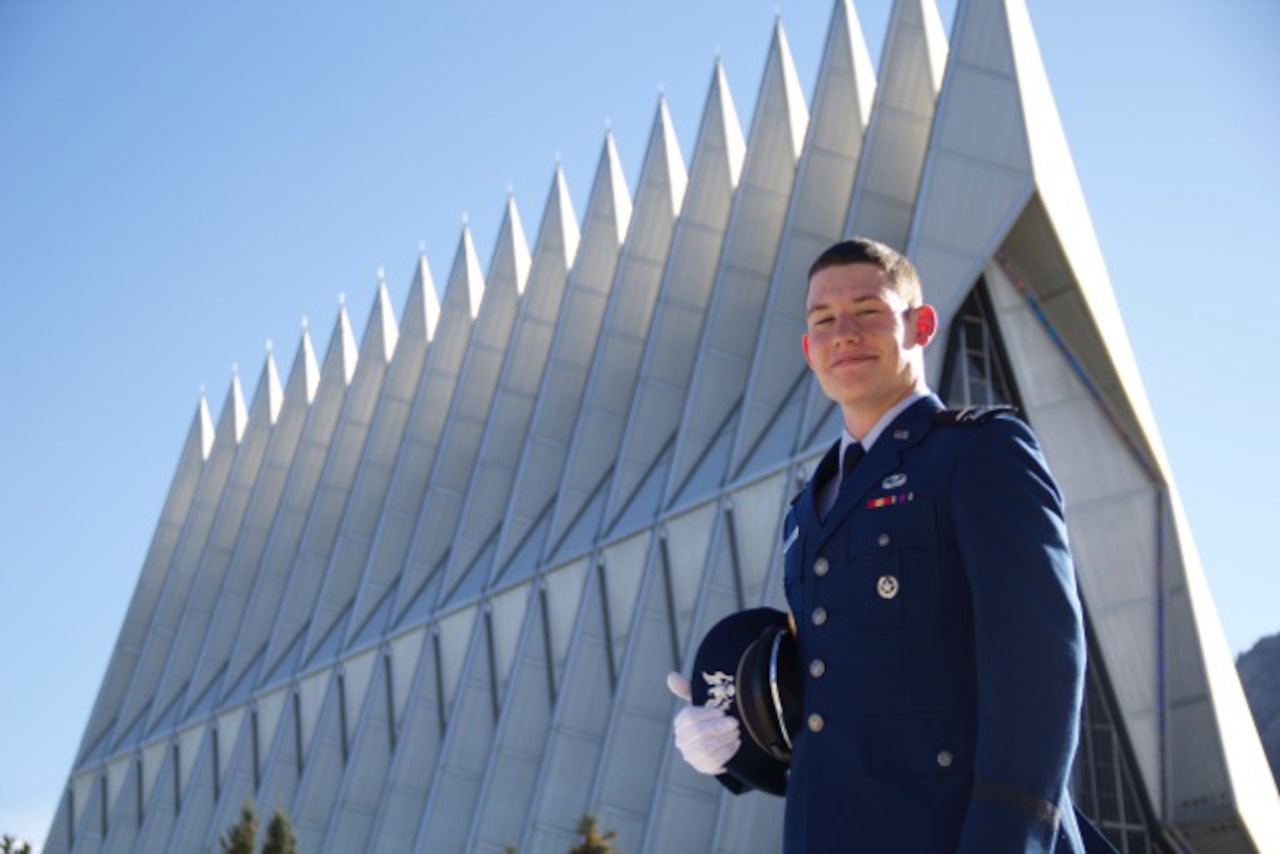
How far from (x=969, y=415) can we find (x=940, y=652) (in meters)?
0.58

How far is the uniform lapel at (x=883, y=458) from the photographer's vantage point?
4.12 meters

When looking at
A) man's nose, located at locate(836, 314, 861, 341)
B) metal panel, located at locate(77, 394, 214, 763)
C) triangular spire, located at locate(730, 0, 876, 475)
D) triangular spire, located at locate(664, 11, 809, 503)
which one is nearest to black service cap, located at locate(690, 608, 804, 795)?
man's nose, located at locate(836, 314, 861, 341)

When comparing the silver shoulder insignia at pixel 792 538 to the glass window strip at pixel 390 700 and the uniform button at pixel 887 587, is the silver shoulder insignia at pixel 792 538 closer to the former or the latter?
the uniform button at pixel 887 587

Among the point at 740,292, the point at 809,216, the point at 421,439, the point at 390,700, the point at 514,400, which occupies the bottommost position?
the point at 390,700

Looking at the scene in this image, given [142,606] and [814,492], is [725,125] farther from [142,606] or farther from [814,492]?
[814,492]

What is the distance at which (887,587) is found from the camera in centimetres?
390

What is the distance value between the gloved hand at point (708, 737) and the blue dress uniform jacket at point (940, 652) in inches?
7.4

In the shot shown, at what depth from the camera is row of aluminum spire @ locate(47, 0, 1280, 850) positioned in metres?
23.2

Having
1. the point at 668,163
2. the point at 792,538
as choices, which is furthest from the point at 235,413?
the point at 792,538

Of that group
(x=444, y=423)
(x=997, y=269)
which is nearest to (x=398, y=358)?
(x=444, y=423)

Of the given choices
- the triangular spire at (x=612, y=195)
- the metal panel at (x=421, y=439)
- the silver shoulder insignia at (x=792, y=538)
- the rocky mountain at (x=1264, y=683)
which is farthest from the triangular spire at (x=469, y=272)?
the rocky mountain at (x=1264, y=683)

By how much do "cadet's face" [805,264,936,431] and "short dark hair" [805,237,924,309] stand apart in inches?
0.6

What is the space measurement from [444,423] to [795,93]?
1081cm

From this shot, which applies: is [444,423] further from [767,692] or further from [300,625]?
[767,692]
